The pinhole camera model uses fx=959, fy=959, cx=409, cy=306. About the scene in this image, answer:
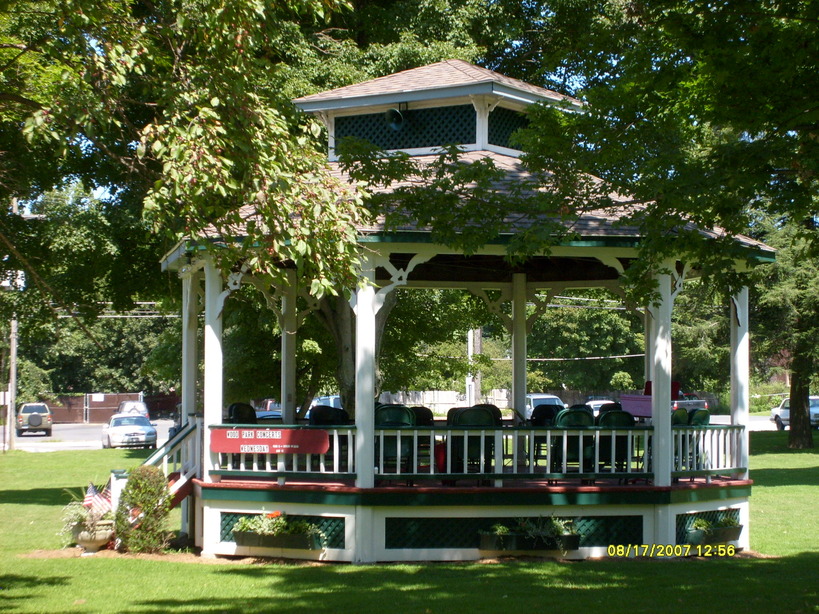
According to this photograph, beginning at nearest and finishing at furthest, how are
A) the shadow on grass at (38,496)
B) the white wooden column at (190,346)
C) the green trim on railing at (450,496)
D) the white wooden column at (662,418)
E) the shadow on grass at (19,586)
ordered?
the shadow on grass at (19,586) → the green trim on railing at (450,496) → the white wooden column at (662,418) → the white wooden column at (190,346) → the shadow on grass at (38,496)

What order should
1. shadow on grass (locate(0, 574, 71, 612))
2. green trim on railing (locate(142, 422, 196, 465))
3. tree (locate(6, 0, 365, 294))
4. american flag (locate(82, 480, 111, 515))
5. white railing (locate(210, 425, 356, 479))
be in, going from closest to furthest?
tree (locate(6, 0, 365, 294)) < shadow on grass (locate(0, 574, 71, 612)) < white railing (locate(210, 425, 356, 479)) < american flag (locate(82, 480, 111, 515)) < green trim on railing (locate(142, 422, 196, 465))

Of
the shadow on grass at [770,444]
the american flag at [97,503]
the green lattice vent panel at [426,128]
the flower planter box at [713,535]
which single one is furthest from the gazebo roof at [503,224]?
the shadow on grass at [770,444]

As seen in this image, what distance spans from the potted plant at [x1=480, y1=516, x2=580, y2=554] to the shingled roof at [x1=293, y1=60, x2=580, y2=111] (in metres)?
6.29

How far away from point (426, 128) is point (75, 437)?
40873mm

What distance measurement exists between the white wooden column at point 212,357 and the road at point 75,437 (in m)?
27.4

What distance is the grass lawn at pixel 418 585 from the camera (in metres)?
8.98

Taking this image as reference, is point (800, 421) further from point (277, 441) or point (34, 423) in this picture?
point (34, 423)

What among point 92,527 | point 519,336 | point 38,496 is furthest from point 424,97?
point 38,496

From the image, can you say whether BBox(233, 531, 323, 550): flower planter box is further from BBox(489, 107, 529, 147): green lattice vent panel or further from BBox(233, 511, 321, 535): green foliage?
BBox(489, 107, 529, 147): green lattice vent panel

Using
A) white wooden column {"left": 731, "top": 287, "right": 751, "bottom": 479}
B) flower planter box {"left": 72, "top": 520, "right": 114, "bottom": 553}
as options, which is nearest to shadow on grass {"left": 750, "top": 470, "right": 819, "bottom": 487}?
white wooden column {"left": 731, "top": 287, "right": 751, "bottom": 479}

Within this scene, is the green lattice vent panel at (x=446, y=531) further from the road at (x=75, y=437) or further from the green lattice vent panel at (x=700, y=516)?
the road at (x=75, y=437)

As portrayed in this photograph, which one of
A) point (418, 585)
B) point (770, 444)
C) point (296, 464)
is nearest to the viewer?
point (418, 585)

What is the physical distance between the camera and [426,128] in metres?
15.2

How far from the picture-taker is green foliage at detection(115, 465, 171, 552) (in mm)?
12812
